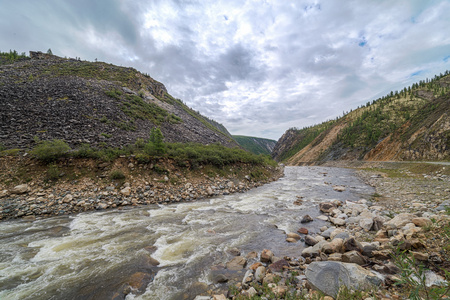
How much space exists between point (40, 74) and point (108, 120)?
25007mm

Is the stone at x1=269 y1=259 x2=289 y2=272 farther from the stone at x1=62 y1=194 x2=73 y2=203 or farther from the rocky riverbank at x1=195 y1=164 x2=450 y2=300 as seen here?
the stone at x1=62 y1=194 x2=73 y2=203

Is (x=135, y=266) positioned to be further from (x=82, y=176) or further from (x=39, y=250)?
(x=82, y=176)

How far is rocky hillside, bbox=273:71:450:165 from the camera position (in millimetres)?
30672

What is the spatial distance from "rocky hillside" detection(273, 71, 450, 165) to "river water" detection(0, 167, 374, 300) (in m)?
35.1

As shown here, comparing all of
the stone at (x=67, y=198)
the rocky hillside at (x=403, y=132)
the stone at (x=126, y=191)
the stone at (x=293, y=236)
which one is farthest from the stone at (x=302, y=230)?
the rocky hillside at (x=403, y=132)

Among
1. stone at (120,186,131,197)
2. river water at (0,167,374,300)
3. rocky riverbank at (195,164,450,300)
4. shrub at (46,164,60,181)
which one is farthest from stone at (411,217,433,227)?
shrub at (46,164,60,181)

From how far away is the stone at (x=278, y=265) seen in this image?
16.7ft

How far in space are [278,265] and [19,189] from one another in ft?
49.8

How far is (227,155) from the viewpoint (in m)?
21.0

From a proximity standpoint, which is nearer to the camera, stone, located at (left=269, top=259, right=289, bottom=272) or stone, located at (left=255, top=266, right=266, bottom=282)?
stone, located at (left=255, top=266, right=266, bottom=282)

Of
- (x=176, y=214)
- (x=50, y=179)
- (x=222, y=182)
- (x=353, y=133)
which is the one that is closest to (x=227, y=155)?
(x=222, y=182)

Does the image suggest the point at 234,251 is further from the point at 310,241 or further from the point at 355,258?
the point at 355,258

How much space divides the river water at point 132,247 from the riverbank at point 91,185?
119 cm

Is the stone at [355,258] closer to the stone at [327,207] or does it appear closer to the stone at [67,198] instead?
the stone at [327,207]
